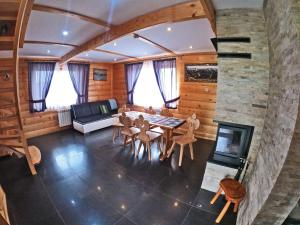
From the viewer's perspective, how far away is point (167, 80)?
5344mm

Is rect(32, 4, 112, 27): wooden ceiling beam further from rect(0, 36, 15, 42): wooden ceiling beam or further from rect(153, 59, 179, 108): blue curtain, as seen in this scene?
rect(153, 59, 179, 108): blue curtain

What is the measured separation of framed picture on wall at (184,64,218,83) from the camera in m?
4.54

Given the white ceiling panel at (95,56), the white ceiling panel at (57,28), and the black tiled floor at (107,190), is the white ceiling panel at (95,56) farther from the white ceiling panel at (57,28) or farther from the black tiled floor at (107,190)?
the black tiled floor at (107,190)

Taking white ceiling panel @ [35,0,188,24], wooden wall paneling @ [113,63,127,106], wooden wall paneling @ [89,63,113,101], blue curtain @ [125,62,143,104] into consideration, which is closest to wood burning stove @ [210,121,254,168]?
white ceiling panel @ [35,0,188,24]

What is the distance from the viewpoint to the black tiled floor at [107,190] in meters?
2.15

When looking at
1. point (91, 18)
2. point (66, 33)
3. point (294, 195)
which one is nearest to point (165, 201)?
point (294, 195)

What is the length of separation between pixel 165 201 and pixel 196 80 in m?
3.57

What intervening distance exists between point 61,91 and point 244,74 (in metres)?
5.65

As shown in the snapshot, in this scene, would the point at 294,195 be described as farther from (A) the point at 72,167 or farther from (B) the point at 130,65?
(B) the point at 130,65

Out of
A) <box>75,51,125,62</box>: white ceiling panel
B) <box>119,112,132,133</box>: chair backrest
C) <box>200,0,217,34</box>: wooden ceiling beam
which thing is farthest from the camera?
<box>75,51,125,62</box>: white ceiling panel

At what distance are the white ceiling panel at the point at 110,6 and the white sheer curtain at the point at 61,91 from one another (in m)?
4.12

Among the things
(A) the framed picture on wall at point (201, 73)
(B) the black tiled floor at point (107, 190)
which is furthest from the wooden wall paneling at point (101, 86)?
(A) the framed picture on wall at point (201, 73)

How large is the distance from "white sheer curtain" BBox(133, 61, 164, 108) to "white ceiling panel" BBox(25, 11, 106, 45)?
2.95 metres

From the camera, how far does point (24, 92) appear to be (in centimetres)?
482
